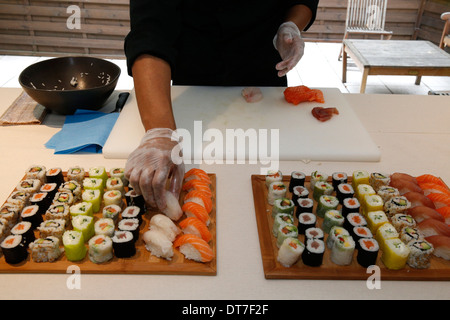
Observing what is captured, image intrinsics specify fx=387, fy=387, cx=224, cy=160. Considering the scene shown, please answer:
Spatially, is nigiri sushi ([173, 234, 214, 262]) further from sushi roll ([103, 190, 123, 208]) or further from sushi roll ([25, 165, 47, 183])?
sushi roll ([25, 165, 47, 183])

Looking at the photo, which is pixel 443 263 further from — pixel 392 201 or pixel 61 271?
pixel 61 271

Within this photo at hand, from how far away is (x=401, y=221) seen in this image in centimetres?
135

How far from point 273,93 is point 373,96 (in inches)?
24.9

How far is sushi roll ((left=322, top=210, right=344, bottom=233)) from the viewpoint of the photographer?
1.35 metres

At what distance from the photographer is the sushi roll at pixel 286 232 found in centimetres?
128

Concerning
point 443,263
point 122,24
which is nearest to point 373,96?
point 443,263

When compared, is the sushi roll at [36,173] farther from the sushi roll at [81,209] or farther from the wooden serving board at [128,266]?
the wooden serving board at [128,266]

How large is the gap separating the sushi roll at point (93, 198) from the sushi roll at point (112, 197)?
0.08 feet

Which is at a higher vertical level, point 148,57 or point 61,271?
point 148,57

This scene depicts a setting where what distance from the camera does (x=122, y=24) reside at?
6.09m

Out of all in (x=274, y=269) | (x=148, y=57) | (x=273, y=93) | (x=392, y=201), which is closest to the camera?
(x=274, y=269)

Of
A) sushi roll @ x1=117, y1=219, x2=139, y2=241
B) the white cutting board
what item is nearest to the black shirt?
the white cutting board

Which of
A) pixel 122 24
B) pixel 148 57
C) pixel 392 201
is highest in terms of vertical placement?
pixel 148 57
